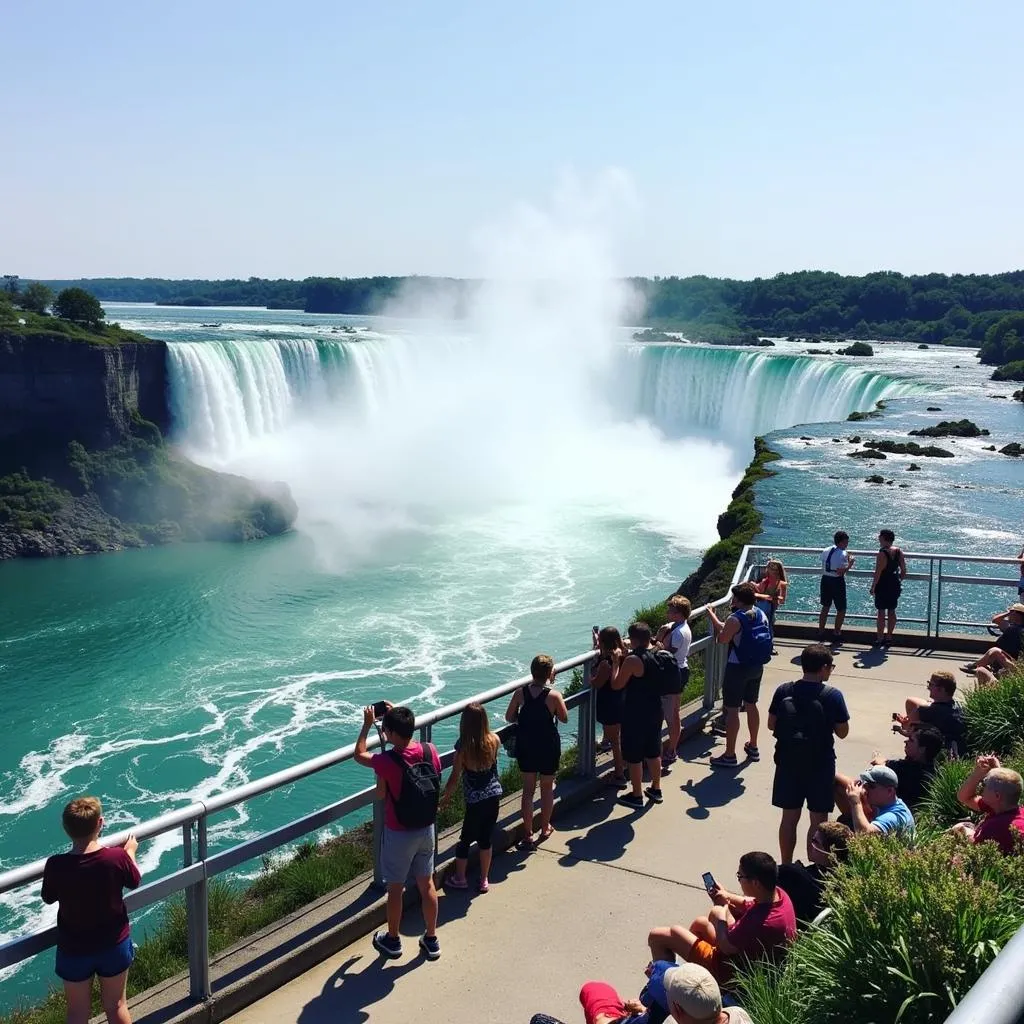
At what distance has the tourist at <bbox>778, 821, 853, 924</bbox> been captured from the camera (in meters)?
5.02

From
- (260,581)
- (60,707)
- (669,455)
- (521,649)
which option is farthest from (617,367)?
(60,707)

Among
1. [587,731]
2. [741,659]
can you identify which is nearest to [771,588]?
[741,659]

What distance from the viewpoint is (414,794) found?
5.39m

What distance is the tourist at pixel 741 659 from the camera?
823cm

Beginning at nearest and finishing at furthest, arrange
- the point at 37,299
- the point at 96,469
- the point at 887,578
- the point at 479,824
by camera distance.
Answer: the point at 479,824 < the point at 887,578 < the point at 96,469 < the point at 37,299

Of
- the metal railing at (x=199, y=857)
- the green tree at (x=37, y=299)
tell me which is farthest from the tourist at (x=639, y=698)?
the green tree at (x=37, y=299)

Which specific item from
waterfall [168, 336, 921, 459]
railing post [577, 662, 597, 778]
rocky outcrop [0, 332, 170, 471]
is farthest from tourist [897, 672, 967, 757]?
waterfall [168, 336, 921, 459]

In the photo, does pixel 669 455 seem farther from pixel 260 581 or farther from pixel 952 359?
pixel 952 359

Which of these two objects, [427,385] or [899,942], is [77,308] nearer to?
[427,385]

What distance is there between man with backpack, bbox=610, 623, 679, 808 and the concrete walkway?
1.56 ft

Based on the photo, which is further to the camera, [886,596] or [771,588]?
[886,596]

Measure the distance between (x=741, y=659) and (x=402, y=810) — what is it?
3757mm

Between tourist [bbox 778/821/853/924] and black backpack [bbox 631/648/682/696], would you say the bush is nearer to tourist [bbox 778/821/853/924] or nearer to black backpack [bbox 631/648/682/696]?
tourist [bbox 778/821/853/924]

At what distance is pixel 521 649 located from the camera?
2584 cm
